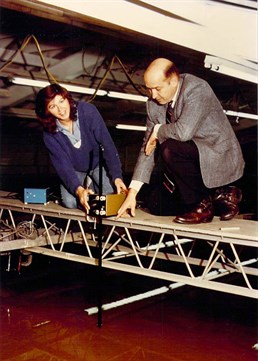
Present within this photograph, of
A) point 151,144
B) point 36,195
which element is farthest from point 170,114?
point 36,195

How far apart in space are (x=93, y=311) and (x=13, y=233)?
1123 mm

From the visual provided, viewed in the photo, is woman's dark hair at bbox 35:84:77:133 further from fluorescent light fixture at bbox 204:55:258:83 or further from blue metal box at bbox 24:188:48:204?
fluorescent light fixture at bbox 204:55:258:83

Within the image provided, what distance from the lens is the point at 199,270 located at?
5.88m

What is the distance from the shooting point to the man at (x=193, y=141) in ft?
10.2

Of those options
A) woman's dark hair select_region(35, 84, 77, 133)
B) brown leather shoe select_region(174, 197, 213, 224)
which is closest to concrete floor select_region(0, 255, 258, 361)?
brown leather shoe select_region(174, 197, 213, 224)

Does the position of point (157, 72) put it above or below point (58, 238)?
above

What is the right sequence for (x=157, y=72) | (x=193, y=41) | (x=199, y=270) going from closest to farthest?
(x=157, y=72) < (x=193, y=41) < (x=199, y=270)

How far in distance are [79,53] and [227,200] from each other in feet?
17.6

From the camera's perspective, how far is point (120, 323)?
12.5 feet

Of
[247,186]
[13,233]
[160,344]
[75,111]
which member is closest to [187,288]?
[160,344]

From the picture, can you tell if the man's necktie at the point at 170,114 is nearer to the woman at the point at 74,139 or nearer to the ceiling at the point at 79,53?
the ceiling at the point at 79,53

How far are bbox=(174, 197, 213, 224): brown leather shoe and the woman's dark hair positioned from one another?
1471 mm

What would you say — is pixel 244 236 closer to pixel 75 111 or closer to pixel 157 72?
pixel 157 72

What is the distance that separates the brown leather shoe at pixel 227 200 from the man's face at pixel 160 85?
0.87m
